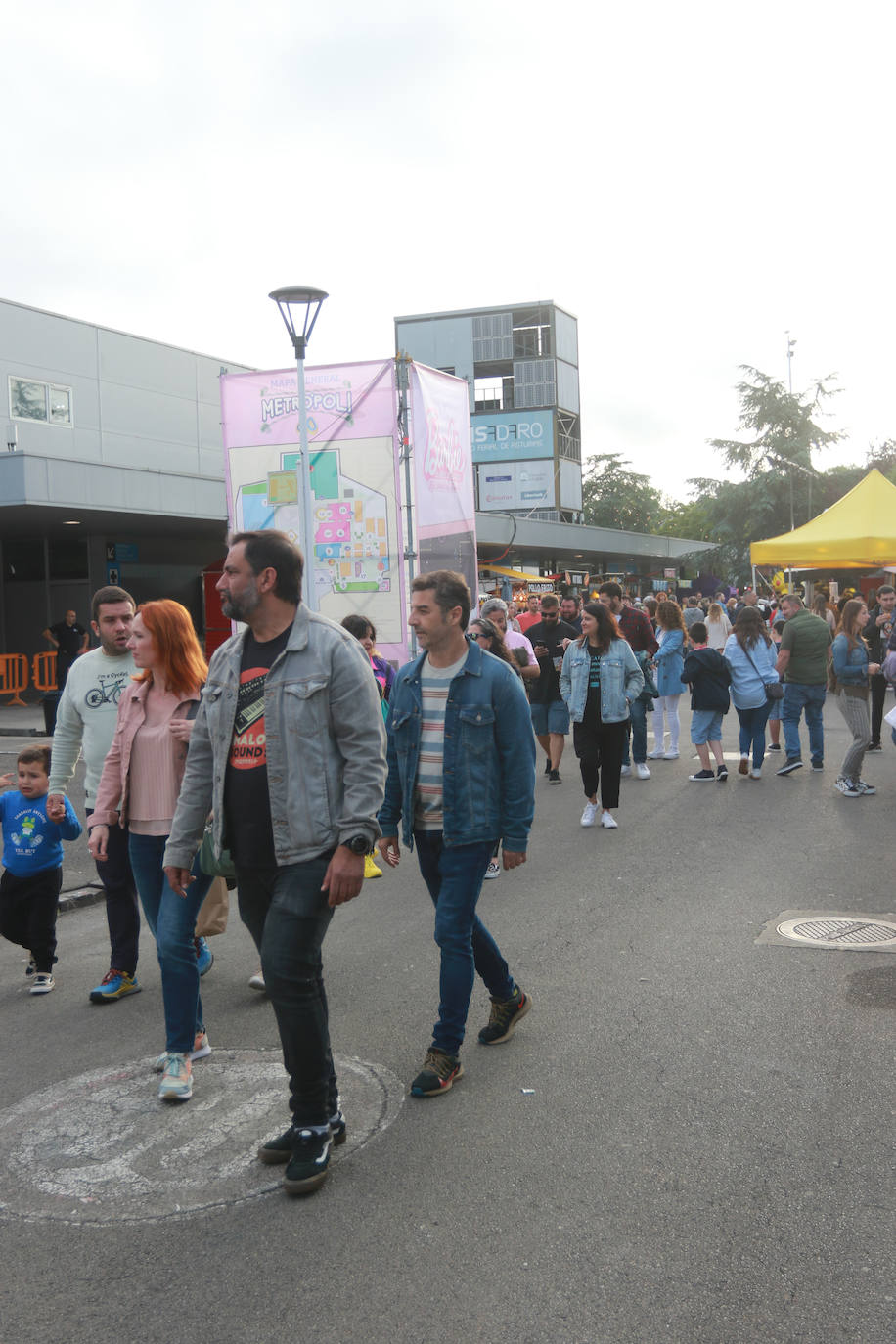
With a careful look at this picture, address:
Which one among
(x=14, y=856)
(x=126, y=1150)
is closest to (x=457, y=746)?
(x=126, y=1150)

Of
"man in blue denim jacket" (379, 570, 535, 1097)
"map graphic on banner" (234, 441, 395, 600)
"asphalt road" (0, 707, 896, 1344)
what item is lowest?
"asphalt road" (0, 707, 896, 1344)

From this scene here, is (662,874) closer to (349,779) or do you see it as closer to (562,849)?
(562,849)

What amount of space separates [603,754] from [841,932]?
3.53 m

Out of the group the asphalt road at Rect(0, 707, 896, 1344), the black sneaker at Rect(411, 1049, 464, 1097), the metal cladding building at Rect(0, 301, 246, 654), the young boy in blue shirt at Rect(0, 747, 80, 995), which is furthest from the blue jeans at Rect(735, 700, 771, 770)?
the metal cladding building at Rect(0, 301, 246, 654)

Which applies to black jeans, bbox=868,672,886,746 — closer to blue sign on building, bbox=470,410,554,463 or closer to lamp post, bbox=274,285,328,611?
lamp post, bbox=274,285,328,611

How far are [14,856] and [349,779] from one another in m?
2.86

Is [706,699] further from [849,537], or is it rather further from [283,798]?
[849,537]

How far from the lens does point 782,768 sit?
1187cm

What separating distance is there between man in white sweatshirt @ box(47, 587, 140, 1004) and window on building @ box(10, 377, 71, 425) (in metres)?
23.6

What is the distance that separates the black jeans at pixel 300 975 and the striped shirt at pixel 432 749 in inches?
33.5

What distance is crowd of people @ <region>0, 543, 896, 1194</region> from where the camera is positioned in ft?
11.6

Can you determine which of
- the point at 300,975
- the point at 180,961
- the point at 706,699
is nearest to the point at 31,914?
the point at 180,961

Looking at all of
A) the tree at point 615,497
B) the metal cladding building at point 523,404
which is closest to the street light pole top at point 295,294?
the metal cladding building at point 523,404

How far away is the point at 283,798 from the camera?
351 cm
